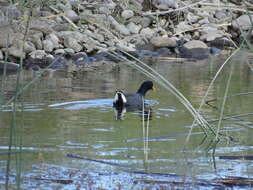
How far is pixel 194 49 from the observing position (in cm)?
2175

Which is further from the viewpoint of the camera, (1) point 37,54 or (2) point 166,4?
(2) point 166,4

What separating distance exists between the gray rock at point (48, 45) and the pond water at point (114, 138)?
3263 mm

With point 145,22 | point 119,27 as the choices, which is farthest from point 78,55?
point 145,22

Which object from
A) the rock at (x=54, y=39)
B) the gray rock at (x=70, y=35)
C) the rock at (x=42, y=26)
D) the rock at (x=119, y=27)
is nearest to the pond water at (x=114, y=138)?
the rock at (x=54, y=39)

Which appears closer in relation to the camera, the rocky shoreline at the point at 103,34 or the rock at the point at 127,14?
the rocky shoreline at the point at 103,34

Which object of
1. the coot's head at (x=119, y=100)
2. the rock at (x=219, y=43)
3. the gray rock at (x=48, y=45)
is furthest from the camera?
the rock at (x=219, y=43)

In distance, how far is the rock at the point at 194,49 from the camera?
21.5m

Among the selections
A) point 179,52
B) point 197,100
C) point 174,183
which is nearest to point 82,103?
point 197,100

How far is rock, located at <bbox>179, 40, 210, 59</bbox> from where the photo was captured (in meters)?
21.5

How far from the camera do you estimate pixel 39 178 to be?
6566mm

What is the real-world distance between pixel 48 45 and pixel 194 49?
15.4 ft

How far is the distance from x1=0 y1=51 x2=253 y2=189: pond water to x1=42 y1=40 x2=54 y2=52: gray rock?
3263mm

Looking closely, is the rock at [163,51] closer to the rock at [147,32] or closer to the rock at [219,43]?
the rock at [147,32]

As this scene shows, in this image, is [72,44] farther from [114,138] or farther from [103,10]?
[114,138]
